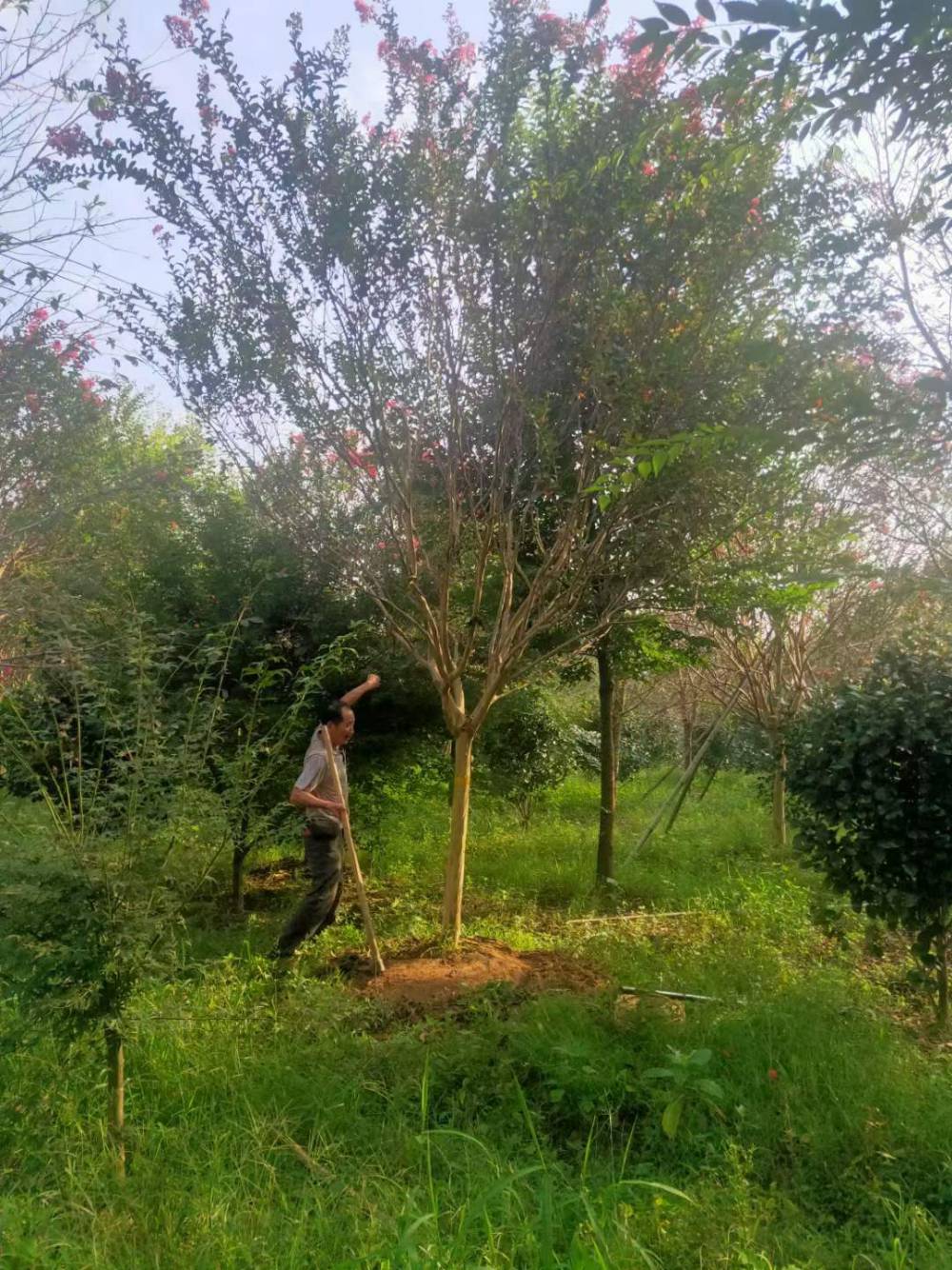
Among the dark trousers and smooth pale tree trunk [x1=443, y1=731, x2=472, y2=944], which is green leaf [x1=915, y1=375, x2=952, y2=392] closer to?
smooth pale tree trunk [x1=443, y1=731, x2=472, y2=944]

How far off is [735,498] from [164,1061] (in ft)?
15.2

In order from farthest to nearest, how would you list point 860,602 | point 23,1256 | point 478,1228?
point 860,602 < point 478,1228 < point 23,1256

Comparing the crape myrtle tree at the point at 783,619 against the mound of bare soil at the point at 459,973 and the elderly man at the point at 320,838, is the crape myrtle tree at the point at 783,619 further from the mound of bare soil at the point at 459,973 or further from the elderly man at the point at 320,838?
the elderly man at the point at 320,838

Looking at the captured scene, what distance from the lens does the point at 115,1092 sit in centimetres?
330

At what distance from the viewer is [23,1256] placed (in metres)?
2.33

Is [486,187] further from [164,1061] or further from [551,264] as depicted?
[164,1061]

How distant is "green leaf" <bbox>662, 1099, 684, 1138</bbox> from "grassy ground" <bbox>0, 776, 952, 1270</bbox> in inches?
0.6

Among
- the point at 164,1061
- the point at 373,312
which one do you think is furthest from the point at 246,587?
the point at 164,1061

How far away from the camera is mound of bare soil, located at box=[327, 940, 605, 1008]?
4.89m

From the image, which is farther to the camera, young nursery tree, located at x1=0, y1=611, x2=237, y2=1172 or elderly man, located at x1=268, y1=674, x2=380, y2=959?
elderly man, located at x1=268, y1=674, x2=380, y2=959

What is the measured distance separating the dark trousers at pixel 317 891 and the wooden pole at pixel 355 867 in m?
0.24

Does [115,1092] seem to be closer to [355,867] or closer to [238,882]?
[355,867]

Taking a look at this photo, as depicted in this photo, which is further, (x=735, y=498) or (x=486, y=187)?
(x=735, y=498)

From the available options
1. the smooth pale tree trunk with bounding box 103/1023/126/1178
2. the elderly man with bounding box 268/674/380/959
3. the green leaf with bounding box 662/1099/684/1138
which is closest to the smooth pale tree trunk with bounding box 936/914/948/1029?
the green leaf with bounding box 662/1099/684/1138
